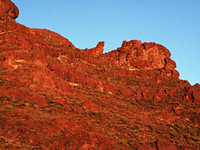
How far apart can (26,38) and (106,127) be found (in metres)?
29.2

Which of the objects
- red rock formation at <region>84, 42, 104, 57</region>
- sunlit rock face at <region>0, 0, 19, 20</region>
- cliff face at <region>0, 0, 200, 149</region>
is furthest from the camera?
red rock formation at <region>84, 42, 104, 57</region>

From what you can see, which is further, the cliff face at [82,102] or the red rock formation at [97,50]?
the red rock formation at [97,50]

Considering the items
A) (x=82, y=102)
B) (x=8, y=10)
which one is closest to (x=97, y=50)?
(x=8, y=10)

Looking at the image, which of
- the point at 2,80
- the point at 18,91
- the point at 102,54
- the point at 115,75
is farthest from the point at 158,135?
the point at 102,54

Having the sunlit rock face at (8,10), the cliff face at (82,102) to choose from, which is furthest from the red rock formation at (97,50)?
the sunlit rock face at (8,10)

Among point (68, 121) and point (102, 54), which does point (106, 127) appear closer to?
point (68, 121)

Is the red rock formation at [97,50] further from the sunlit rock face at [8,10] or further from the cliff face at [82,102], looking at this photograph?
the sunlit rock face at [8,10]

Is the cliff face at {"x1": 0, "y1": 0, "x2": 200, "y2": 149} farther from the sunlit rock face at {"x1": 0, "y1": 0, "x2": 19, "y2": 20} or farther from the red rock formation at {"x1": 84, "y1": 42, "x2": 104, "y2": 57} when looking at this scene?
the red rock formation at {"x1": 84, "y1": 42, "x2": 104, "y2": 57}

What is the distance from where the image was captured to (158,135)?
38656 millimetres

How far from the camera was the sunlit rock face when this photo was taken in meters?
64.2

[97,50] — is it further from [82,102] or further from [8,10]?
[82,102]

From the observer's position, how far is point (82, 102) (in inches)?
1615

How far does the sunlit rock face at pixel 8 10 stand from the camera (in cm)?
6424

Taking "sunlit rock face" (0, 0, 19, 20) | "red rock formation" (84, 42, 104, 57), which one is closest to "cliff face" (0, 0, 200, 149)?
"sunlit rock face" (0, 0, 19, 20)
